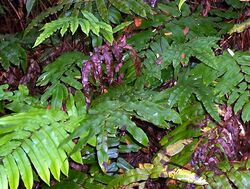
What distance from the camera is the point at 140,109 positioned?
1.73 meters

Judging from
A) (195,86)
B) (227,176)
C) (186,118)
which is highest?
(195,86)

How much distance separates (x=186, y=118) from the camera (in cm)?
191

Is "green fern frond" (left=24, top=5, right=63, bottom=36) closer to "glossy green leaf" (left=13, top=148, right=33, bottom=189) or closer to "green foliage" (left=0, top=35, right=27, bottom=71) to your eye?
"green foliage" (left=0, top=35, right=27, bottom=71)

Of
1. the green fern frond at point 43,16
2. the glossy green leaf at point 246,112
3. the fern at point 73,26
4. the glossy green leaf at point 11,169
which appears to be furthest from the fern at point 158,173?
the green fern frond at point 43,16

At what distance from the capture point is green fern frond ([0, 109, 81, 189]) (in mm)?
1567

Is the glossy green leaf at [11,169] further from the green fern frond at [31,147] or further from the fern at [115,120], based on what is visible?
the fern at [115,120]

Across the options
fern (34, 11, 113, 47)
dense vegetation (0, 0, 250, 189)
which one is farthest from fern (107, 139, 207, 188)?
fern (34, 11, 113, 47)

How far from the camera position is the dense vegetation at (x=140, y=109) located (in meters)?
1.66

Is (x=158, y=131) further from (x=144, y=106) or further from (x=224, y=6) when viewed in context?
(x=224, y=6)

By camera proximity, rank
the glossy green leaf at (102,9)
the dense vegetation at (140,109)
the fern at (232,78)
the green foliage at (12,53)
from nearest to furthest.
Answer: the dense vegetation at (140,109) < the fern at (232,78) < the glossy green leaf at (102,9) < the green foliage at (12,53)

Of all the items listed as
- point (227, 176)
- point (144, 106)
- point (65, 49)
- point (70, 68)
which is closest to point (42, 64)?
point (65, 49)

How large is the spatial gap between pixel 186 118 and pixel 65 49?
36.1 inches

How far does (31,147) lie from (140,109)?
46 cm

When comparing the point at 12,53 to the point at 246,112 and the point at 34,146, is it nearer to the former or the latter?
the point at 34,146
